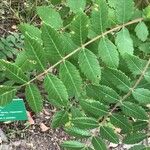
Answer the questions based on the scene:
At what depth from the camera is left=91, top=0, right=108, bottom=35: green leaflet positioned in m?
A: 1.02

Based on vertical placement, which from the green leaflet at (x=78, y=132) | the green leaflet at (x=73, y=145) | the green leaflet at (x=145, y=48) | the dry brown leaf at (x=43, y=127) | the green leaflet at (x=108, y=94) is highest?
the green leaflet at (x=145, y=48)

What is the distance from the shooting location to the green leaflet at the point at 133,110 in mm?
1049

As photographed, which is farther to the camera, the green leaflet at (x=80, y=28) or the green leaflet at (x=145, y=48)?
the green leaflet at (x=145, y=48)

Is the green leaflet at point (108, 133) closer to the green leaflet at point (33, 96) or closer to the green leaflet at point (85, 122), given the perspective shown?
the green leaflet at point (85, 122)

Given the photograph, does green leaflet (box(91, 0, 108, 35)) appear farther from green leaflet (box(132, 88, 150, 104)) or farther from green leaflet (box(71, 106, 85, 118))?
green leaflet (box(71, 106, 85, 118))

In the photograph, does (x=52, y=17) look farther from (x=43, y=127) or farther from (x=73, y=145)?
(x=43, y=127)

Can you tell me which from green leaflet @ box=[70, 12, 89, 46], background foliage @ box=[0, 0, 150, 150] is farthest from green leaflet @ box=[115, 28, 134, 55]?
green leaflet @ box=[70, 12, 89, 46]

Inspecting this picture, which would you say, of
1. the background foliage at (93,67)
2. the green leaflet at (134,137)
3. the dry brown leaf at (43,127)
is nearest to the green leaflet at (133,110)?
the background foliage at (93,67)

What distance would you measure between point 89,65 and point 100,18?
116 millimetres

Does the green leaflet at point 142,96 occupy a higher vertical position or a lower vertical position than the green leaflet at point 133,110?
higher

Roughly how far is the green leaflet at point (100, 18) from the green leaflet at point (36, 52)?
0.50ft

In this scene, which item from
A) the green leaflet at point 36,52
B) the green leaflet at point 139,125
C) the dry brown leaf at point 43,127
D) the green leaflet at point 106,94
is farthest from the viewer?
the dry brown leaf at point 43,127

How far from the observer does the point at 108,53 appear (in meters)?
1.04

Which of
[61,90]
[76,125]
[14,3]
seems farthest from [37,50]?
[14,3]
